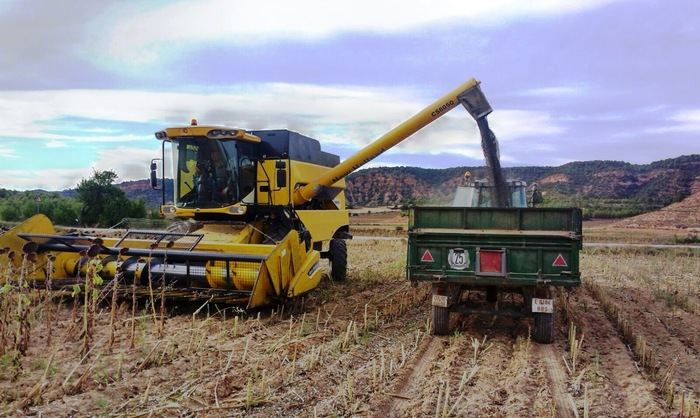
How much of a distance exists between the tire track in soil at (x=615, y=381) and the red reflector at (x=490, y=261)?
1398mm

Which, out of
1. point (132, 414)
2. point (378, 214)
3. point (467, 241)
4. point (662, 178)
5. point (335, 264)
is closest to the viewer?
point (132, 414)

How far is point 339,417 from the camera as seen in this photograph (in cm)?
460

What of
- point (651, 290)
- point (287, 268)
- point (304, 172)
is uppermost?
point (304, 172)

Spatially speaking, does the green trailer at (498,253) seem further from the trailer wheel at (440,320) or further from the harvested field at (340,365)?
the harvested field at (340,365)

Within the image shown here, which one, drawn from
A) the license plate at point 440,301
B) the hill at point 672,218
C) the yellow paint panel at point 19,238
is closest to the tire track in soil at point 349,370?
the license plate at point 440,301

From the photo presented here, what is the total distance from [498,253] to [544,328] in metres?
1.07

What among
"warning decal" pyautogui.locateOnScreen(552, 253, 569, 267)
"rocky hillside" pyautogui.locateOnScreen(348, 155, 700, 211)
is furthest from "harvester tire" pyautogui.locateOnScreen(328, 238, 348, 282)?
"rocky hillside" pyautogui.locateOnScreen(348, 155, 700, 211)

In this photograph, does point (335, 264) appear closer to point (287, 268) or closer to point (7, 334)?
point (287, 268)

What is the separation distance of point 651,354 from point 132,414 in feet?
17.8

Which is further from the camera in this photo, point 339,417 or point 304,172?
point 304,172

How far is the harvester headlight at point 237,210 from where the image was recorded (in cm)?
993

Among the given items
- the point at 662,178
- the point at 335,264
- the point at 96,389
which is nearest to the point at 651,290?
the point at 335,264

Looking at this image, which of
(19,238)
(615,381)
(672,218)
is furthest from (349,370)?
(672,218)

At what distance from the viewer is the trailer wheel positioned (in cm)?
761
